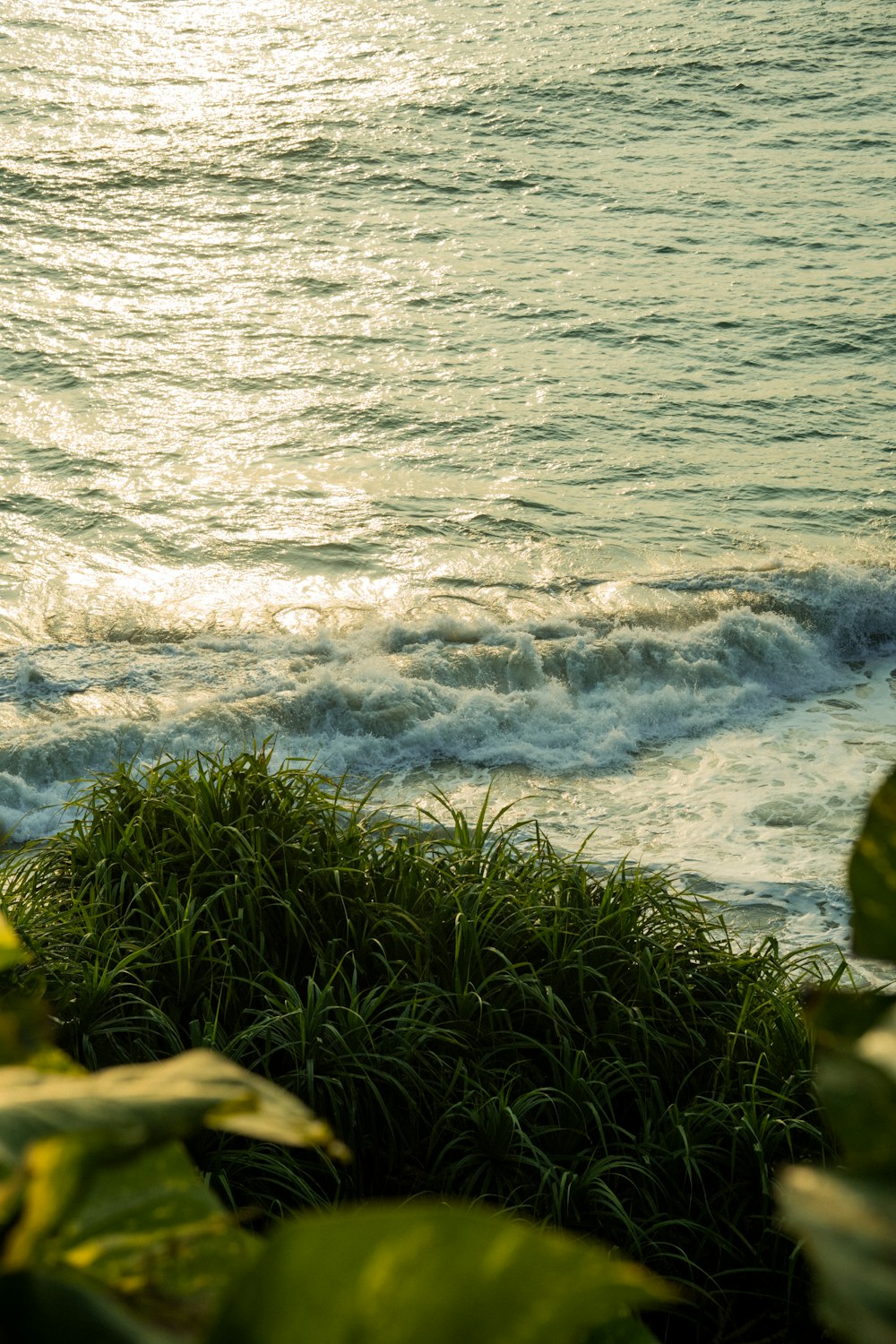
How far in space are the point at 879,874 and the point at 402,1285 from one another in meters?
0.20

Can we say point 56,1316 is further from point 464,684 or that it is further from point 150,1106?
point 464,684

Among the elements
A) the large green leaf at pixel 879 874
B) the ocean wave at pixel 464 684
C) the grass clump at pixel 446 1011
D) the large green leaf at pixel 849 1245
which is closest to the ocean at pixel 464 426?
the ocean wave at pixel 464 684

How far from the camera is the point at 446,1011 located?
368cm

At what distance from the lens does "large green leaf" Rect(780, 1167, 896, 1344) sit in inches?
10.8

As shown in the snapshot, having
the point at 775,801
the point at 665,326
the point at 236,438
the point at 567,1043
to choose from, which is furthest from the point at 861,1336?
the point at 665,326

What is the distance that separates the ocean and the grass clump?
1.70 feet

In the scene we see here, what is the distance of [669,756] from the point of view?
7426mm

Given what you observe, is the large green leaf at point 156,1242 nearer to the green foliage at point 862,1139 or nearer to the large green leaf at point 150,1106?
the large green leaf at point 150,1106

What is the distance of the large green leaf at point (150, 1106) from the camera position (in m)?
0.34

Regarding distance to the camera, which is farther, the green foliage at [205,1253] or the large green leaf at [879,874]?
the large green leaf at [879,874]

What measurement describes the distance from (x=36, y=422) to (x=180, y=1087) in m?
11.6

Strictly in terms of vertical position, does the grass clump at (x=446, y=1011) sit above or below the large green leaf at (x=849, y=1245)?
below

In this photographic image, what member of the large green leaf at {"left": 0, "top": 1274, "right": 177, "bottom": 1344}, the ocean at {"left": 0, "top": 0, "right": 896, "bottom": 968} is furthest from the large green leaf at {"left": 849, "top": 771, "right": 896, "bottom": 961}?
the ocean at {"left": 0, "top": 0, "right": 896, "bottom": 968}

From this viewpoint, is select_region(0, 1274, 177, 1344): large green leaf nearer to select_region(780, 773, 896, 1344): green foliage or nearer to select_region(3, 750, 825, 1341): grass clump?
select_region(780, 773, 896, 1344): green foliage
